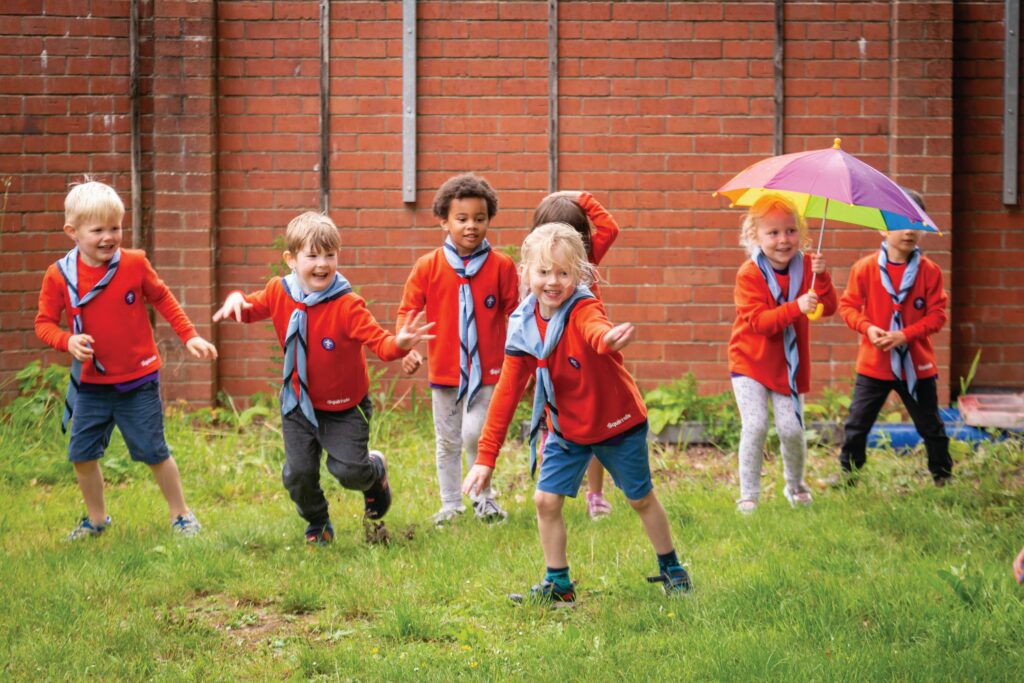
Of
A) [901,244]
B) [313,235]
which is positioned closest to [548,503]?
[313,235]

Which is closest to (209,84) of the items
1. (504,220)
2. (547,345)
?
(504,220)

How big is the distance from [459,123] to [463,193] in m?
2.60

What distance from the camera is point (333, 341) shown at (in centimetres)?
582

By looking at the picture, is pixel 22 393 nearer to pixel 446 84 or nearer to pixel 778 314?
pixel 446 84

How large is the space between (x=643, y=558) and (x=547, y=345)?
130cm

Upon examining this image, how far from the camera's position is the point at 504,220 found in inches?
340

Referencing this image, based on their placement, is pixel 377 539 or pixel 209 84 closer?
pixel 377 539

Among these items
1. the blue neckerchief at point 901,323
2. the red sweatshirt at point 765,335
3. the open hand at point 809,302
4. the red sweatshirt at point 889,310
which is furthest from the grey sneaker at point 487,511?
the blue neckerchief at point 901,323

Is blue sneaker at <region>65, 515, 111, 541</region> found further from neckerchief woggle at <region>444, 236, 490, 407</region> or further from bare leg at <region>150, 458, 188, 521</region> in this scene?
neckerchief woggle at <region>444, 236, 490, 407</region>

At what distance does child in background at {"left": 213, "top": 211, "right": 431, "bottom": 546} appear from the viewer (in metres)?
5.77

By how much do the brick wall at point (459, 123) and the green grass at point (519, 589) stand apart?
77.7 inches

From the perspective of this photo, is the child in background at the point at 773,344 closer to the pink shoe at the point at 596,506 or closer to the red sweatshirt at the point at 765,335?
the red sweatshirt at the point at 765,335

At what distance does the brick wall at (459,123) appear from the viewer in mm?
8570

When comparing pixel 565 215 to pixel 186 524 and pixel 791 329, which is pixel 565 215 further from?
pixel 186 524
